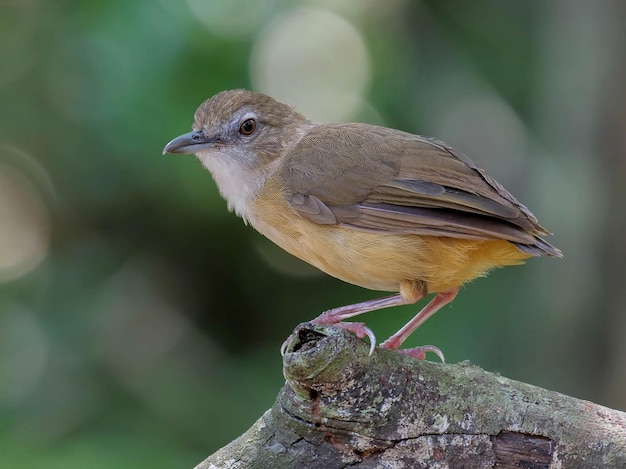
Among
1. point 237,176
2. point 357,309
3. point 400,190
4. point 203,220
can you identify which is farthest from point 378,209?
point 203,220

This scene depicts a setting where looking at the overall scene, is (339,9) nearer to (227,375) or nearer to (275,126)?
(275,126)

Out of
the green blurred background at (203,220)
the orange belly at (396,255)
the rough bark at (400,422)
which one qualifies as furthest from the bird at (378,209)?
the green blurred background at (203,220)

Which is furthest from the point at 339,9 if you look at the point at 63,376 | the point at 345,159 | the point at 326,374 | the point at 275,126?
the point at 326,374

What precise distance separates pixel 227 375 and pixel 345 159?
8.75ft

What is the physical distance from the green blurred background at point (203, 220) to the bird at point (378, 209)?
1.74 m

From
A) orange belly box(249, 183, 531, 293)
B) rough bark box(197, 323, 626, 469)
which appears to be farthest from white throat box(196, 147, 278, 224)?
rough bark box(197, 323, 626, 469)

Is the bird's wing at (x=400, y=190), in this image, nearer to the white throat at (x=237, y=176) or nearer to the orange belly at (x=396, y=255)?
the orange belly at (x=396, y=255)

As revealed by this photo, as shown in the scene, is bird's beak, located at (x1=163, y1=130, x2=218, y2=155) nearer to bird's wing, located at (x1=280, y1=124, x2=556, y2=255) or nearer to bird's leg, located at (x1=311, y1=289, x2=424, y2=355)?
bird's wing, located at (x1=280, y1=124, x2=556, y2=255)

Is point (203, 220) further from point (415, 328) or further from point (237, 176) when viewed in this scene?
point (415, 328)

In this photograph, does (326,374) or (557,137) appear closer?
(326,374)

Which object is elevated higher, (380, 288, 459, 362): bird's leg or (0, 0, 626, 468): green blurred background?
(0, 0, 626, 468): green blurred background

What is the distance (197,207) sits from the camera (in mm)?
6434

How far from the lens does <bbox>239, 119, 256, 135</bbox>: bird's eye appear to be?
4418 millimetres

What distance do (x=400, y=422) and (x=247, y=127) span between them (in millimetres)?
2110
